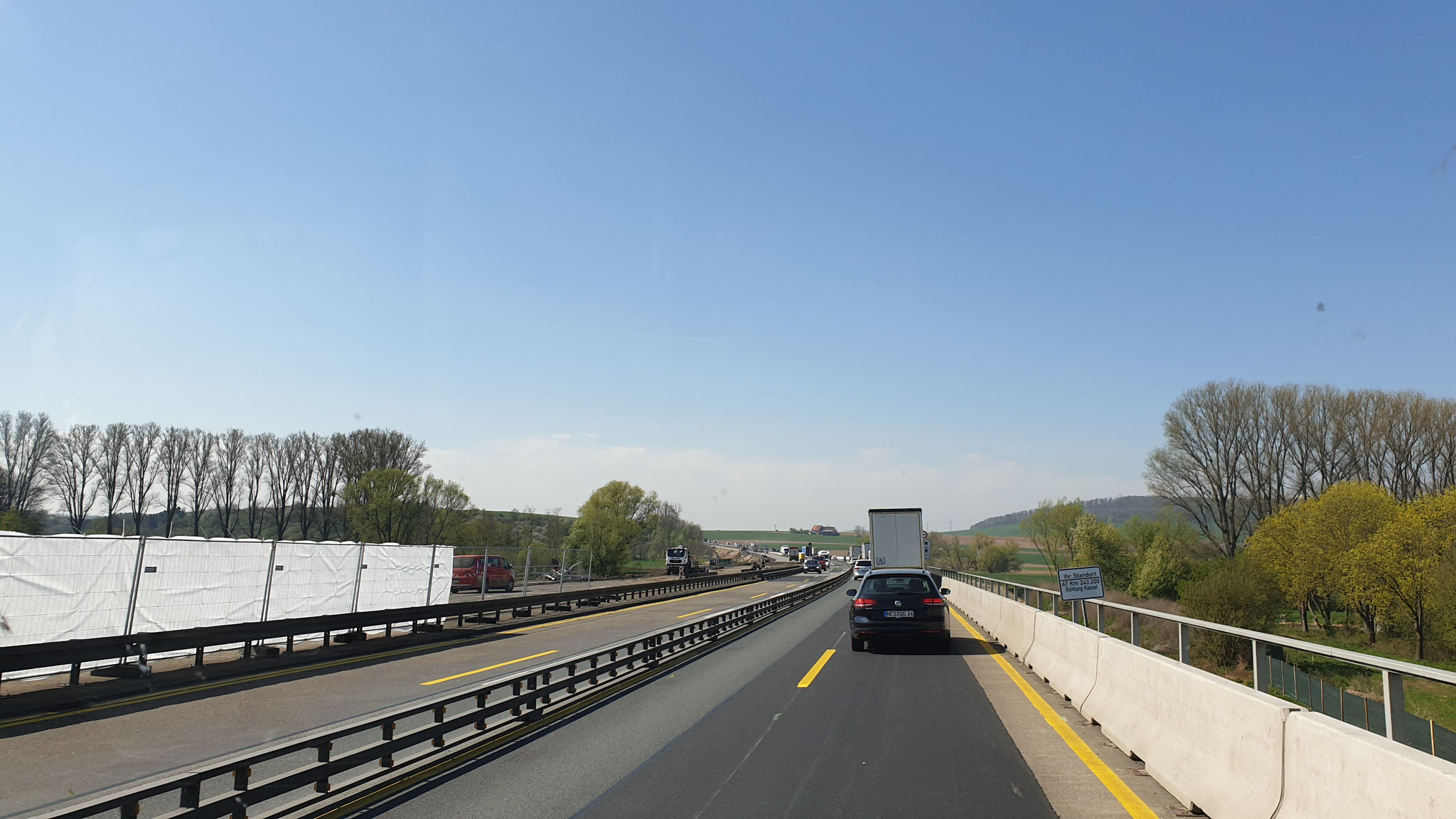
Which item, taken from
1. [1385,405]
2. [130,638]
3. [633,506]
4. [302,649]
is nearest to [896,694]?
[130,638]

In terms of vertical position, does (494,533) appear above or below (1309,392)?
below

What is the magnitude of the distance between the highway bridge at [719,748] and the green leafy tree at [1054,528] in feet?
291

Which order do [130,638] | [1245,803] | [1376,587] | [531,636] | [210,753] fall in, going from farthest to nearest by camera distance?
[1376,587] < [531,636] < [130,638] < [210,753] < [1245,803]

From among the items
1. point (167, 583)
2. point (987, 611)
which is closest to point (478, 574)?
point (167, 583)

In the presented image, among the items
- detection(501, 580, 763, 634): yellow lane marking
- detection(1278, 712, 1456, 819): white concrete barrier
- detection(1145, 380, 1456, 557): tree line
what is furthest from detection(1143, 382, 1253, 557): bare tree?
detection(1278, 712, 1456, 819): white concrete barrier

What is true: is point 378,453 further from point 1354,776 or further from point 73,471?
point 1354,776

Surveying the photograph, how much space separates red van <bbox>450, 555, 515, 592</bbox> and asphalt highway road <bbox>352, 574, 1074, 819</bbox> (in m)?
30.7

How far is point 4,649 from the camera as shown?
10.6 metres

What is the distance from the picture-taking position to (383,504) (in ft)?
248

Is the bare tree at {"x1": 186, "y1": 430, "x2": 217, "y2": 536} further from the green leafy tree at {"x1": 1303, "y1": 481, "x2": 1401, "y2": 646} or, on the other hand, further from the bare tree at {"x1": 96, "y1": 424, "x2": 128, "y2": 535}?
the green leafy tree at {"x1": 1303, "y1": 481, "x2": 1401, "y2": 646}

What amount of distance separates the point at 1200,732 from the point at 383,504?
7794 centimetres

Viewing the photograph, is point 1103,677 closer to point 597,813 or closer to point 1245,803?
point 1245,803

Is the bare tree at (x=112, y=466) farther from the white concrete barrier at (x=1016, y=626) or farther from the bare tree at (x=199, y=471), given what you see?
the white concrete barrier at (x=1016, y=626)

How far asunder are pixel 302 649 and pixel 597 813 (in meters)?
14.1
